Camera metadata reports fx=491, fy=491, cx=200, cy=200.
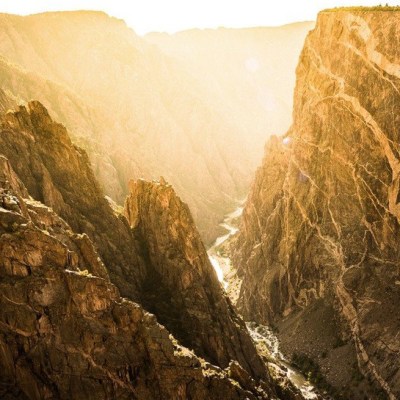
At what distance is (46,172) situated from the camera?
48.3m

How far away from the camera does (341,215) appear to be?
225ft

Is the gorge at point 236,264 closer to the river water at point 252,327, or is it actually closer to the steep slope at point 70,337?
the steep slope at point 70,337

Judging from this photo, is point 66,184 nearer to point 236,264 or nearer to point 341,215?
point 341,215

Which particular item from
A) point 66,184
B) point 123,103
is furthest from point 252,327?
point 123,103

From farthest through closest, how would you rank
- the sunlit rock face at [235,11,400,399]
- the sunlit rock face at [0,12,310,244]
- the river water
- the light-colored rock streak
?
1. the sunlit rock face at [0,12,310,244]
2. the sunlit rock face at [235,11,400,399]
3. the light-colored rock streak
4. the river water

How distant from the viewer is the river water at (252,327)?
5831 cm

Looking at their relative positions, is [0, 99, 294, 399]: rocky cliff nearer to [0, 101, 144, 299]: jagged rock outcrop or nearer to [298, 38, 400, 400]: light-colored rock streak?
[0, 101, 144, 299]: jagged rock outcrop

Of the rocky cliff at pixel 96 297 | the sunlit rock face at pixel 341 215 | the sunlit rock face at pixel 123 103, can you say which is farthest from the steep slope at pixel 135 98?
the rocky cliff at pixel 96 297

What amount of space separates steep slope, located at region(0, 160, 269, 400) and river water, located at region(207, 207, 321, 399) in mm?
22584

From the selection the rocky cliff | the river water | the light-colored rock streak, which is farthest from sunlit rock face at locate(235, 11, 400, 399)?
the rocky cliff

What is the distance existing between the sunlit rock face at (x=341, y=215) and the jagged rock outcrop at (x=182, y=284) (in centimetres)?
1821

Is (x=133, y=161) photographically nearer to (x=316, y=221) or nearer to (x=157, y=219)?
(x=316, y=221)

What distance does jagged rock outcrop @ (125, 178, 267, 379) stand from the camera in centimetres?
4450

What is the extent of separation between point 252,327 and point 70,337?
49117mm
